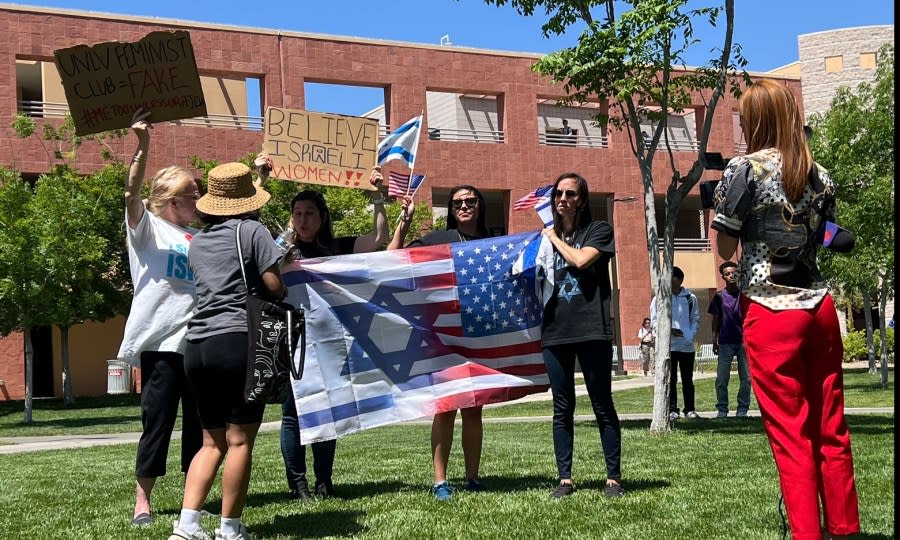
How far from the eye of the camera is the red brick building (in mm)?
35875

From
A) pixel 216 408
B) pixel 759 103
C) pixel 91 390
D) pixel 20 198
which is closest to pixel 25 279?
pixel 20 198

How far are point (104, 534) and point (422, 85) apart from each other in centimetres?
3640

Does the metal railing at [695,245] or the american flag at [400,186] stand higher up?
the metal railing at [695,245]

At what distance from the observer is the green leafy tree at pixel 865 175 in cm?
2391

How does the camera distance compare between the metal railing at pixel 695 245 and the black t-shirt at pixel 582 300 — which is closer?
the black t-shirt at pixel 582 300

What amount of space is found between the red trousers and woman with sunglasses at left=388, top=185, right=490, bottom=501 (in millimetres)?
2900

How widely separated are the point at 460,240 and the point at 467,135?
123 ft

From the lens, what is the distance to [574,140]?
4634cm

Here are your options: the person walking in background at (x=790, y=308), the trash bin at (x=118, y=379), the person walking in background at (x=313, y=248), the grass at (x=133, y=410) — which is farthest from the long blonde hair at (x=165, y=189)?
the trash bin at (x=118, y=379)

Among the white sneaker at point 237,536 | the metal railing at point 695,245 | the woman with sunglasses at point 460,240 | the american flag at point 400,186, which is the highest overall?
the metal railing at point 695,245

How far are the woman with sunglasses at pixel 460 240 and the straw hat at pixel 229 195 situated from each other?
1828mm

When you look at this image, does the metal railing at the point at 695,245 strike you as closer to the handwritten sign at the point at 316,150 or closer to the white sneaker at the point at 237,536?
the handwritten sign at the point at 316,150

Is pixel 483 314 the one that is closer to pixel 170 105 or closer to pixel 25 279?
pixel 170 105

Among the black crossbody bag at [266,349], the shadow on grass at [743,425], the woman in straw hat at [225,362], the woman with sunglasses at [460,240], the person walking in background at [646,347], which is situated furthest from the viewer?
the person walking in background at [646,347]
